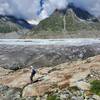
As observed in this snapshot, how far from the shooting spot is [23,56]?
193875mm

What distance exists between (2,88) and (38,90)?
356 inches

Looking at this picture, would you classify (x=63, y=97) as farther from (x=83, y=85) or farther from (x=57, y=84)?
(x=57, y=84)

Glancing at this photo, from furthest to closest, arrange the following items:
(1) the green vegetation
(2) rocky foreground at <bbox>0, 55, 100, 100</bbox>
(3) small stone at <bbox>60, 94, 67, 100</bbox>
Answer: (2) rocky foreground at <bbox>0, 55, 100, 100</bbox> → (1) the green vegetation → (3) small stone at <bbox>60, 94, 67, 100</bbox>

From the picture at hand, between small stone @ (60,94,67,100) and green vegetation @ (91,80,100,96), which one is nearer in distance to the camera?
small stone @ (60,94,67,100)

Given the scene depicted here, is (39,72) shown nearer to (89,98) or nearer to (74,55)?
(89,98)

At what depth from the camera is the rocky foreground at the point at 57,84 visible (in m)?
64.9

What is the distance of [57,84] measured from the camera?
230 feet

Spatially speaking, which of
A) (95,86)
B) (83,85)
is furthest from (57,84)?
(95,86)

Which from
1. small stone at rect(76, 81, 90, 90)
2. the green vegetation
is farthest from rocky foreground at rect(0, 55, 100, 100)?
the green vegetation

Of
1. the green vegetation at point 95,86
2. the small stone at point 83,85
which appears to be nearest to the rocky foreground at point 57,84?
the small stone at point 83,85

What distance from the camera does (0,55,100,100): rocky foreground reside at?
64.9 m

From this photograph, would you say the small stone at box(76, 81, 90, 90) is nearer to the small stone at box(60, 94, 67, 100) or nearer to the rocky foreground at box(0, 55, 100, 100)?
the rocky foreground at box(0, 55, 100, 100)

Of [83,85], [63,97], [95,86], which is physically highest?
[95,86]

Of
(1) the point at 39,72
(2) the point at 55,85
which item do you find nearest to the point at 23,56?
(1) the point at 39,72
